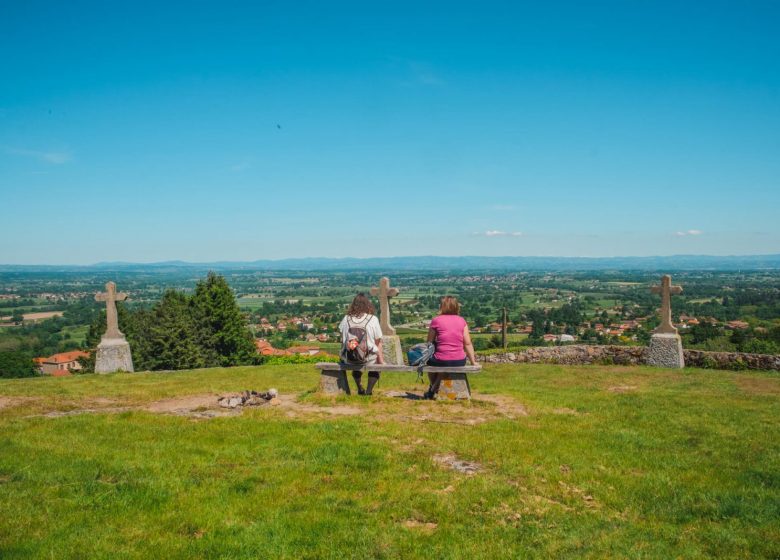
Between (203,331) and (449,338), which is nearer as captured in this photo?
(449,338)

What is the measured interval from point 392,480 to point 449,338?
145 inches

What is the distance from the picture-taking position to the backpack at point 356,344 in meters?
8.71

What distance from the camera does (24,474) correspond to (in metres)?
5.02

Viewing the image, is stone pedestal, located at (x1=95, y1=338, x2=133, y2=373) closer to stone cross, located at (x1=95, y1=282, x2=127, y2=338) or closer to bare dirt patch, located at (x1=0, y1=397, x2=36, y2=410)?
stone cross, located at (x1=95, y1=282, x2=127, y2=338)

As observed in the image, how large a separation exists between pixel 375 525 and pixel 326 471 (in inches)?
49.6

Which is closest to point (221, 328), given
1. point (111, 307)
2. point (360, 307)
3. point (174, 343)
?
point (174, 343)

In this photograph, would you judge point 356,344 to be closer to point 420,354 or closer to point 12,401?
point 420,354

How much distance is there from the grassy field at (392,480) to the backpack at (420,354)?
0.68m

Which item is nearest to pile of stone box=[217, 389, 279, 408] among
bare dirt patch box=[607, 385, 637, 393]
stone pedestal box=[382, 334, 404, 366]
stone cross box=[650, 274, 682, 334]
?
stone pedestal box=[382, 334, 404, 366]

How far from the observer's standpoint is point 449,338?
27.4 feet

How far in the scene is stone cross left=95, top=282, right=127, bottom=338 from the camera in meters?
15.8

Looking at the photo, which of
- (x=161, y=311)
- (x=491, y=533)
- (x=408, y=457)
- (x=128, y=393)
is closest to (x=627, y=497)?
(x=491, y=533)

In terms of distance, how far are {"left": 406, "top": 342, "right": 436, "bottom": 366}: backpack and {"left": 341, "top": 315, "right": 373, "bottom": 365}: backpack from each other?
0.79 m

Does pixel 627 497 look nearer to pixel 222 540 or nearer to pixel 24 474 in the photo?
pixel 222 540
